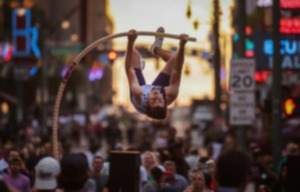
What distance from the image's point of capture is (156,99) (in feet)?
42.6

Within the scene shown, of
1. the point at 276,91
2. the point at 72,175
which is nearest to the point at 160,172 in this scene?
the point at 72,175

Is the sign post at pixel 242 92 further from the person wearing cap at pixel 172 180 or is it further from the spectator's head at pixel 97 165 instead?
the person wearing cap at pixel 172 180

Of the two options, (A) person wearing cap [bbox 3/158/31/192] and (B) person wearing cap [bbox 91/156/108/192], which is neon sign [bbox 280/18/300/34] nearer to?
(B) person wearing cap [bbox 91/156/108/192]

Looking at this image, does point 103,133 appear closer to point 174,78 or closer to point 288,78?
point 288,78

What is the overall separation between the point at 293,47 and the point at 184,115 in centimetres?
12232

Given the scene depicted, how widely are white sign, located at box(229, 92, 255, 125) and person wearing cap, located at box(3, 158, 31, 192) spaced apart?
744cm

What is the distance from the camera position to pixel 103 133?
215 feet

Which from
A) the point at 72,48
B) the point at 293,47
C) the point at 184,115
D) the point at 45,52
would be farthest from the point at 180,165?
the point at 184,115

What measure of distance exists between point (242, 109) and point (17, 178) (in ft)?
25.8

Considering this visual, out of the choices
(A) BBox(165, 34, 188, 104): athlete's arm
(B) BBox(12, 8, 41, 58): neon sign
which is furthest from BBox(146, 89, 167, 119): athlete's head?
(B) BBox(12, 8, 41, 58): neon sign

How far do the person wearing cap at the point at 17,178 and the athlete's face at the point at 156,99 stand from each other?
2715 millimetres

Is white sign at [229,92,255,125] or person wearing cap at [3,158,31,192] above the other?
white sign at [229,92,255,125]

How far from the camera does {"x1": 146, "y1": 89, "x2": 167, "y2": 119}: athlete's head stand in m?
12.9

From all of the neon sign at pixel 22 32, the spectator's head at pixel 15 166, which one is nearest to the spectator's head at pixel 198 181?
the spectator's head at pixel 15 166
